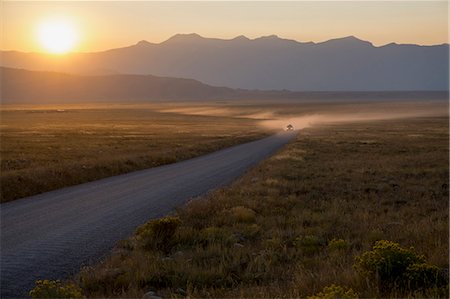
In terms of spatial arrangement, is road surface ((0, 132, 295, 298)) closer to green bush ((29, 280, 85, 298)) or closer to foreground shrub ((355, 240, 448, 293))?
green bush ((29, 280, 85, 298))

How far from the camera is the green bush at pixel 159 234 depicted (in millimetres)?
13103

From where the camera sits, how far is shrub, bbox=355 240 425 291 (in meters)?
9.04

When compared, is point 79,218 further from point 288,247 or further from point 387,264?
point 387,264

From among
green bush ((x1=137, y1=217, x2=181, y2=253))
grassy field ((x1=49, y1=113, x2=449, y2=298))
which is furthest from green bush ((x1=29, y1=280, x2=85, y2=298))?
green bush ((x1=137, y1=217, x2=181, y2=253))

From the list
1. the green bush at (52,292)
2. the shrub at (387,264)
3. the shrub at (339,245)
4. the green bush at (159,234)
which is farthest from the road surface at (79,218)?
the shrub at (387,264)

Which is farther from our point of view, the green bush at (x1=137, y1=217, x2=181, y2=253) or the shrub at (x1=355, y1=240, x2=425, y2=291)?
the green bush at (x1=137, y1=217, x2=181, y2=253)

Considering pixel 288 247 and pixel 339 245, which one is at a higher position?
pixel 339 245

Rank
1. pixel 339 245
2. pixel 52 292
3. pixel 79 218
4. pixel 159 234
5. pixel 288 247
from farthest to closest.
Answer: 1. pixel 79 218
2. pixel 159 234
3. pixel 288 247
4. pixel 339 245
5. pixel 52 292

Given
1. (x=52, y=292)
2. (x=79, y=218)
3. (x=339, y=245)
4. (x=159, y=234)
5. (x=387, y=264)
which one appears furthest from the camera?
(x=79, y=218)

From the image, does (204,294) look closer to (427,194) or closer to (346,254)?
(346,254)

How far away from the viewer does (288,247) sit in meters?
12.8

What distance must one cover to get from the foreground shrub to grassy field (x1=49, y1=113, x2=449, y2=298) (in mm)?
18

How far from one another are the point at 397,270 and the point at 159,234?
628cm

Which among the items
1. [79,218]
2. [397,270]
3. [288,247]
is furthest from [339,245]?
[79,218]
